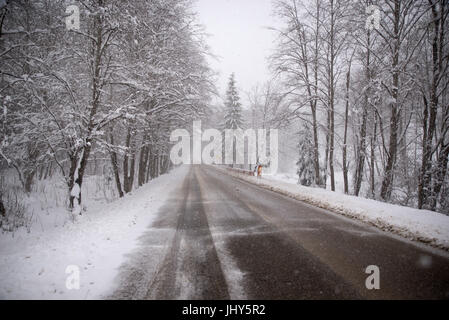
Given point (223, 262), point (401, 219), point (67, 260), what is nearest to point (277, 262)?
point (223, 262)

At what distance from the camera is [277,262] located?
13.0 feet

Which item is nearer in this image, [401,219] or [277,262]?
[277,262]

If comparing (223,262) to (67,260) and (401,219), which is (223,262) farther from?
(401,219)

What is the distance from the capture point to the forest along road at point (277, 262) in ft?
10.2

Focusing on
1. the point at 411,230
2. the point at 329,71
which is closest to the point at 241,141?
the point at 329,71

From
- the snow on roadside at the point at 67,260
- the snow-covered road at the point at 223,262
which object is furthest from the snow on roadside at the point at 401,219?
the snow on roadside at the point at 67,260

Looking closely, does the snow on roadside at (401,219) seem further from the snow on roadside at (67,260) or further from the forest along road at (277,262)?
the snow on roadside at (67,260)

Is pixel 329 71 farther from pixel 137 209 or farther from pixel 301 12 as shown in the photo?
pixel 137 209

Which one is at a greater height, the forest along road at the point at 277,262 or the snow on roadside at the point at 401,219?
the snow on roadside at the point at 401,219

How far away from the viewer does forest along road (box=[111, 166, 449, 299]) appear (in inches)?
122

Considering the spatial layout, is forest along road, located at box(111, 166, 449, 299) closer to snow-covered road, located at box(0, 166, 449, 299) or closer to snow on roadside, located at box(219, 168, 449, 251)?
snow-covered road, located at box(0, 166, 449, 299)

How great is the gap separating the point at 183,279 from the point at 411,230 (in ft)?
18.8

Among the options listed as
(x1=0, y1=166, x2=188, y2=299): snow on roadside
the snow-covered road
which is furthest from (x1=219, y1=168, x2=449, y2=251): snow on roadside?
(x1=0, y1=166, x2=188, y2=299): snow on roadside

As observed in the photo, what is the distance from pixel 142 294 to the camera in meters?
3.06
